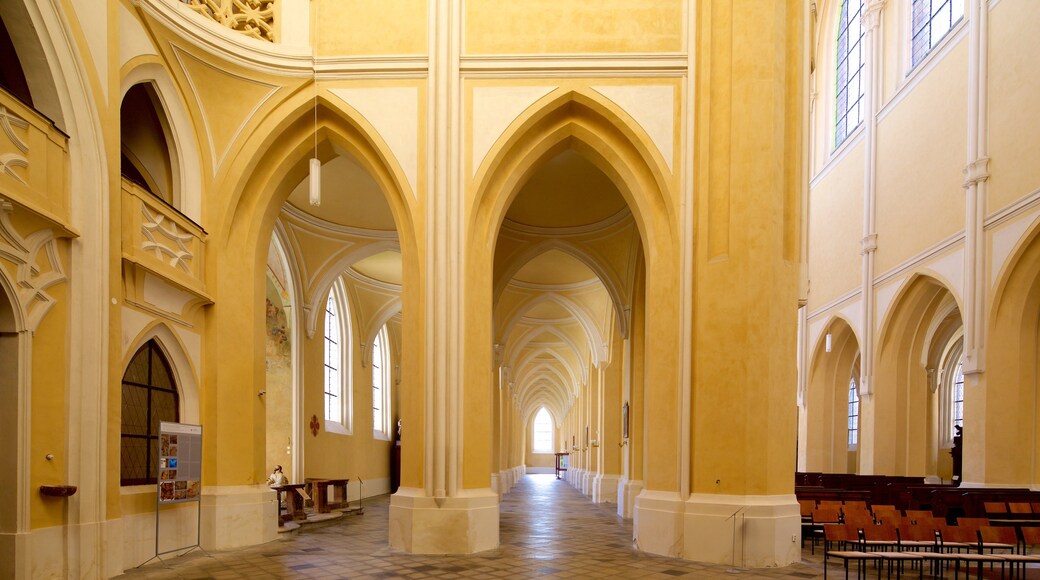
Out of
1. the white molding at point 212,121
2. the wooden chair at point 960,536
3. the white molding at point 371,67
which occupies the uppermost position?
the white molding at point 371,67

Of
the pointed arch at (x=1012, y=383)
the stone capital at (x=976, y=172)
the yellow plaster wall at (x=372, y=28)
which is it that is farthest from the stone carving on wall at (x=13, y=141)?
the stone capital at (x=976, y=172)

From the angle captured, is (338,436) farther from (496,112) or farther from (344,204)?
(496,112)

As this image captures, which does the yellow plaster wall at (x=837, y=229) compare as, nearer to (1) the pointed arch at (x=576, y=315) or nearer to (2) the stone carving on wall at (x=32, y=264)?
(1) the pointed arch at (x=576, y=315)

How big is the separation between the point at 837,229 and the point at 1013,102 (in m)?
10.4

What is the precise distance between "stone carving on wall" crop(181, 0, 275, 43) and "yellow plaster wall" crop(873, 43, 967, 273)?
15048 mm

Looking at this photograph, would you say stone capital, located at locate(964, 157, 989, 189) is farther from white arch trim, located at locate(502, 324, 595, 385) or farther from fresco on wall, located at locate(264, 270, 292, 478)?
fresco on wall, located at locate(264, 270, 292, 478)

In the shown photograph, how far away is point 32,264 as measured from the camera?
7.19 m

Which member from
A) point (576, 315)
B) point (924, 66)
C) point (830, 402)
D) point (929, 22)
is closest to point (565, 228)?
point (576, 315)

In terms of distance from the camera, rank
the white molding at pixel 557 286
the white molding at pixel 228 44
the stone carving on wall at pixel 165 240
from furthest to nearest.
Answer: the white molding at pixel 557 286, the white molding at pixel 228 44, the stone carving on wall at pixel 165 240

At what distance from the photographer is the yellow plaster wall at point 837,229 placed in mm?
23844

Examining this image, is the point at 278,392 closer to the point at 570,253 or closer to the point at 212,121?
the point at 570,253

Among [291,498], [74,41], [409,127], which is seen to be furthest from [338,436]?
[74,41]

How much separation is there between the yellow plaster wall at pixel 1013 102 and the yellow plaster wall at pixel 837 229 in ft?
24.0

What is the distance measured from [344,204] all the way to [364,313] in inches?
245
